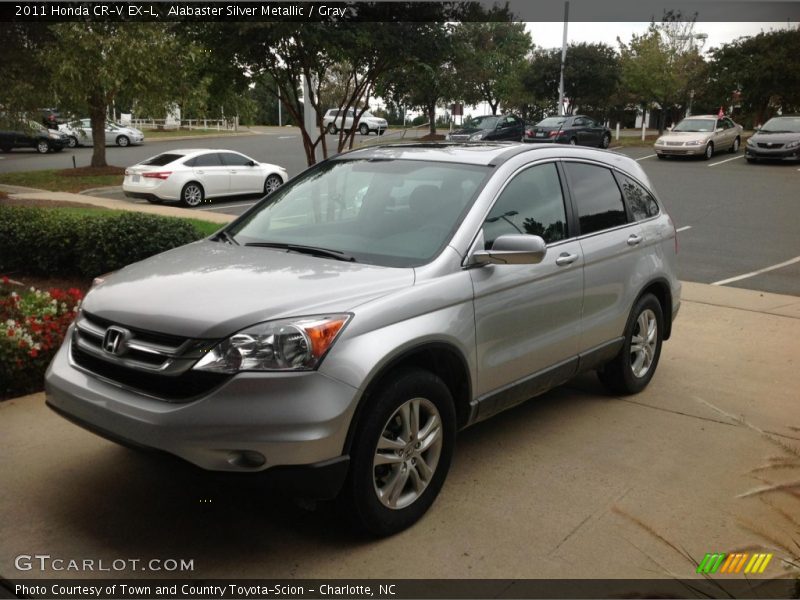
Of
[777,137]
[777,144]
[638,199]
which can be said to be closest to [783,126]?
[777,137]

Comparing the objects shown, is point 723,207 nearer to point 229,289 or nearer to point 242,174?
point 242,174

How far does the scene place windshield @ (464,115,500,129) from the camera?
3035 centimetres

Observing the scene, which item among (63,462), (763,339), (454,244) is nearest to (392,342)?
(454,244)

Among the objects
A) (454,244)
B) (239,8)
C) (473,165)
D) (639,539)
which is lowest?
(639,539)

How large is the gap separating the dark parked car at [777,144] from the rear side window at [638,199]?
23787 mm

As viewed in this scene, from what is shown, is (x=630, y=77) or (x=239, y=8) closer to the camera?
(x=239, y=8)

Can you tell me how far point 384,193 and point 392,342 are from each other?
1.36 metres

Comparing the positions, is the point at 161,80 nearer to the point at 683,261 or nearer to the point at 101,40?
the point at 101,40

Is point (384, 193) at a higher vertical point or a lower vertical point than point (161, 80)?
lower

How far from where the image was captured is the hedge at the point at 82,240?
782 centimetres

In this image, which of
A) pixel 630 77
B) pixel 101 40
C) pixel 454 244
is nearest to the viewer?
pixel 454 244

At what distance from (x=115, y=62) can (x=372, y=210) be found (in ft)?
63.6

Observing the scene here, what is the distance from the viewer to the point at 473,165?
15.2 feet

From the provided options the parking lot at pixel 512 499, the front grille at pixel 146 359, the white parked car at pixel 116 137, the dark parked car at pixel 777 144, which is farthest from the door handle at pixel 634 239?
the white parked car at pixel 116 137
